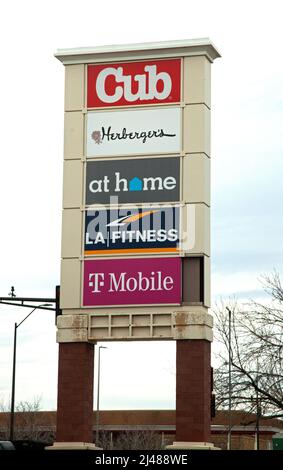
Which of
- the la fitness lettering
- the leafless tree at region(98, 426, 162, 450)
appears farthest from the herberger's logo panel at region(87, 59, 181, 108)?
Result: the leafless tree at region(98, 426, 162, 450)

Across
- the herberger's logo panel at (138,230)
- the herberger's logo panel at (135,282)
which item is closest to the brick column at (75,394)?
the herberger's logo panel at (135,282)

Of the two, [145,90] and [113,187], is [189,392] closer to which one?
[113,187]

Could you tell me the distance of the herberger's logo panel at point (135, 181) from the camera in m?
36.8

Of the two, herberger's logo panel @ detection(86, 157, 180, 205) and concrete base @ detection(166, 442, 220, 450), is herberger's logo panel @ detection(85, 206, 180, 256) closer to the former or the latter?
herberger's logo panel @ detection(86, 157, 180, 205)

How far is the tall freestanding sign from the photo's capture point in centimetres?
3644

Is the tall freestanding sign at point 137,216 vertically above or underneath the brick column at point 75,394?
above

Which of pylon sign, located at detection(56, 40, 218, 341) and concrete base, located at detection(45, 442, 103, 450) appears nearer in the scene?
concrete base, located at detection(45, 442, 103, 450)

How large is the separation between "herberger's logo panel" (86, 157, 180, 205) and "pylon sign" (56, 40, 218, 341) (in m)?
0.03

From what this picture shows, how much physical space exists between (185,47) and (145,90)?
6.03 ft

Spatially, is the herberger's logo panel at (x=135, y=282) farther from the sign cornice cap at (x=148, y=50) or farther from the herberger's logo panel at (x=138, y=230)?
the sign cornice cap at (x=148, y=50)

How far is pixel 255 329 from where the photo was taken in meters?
45.6

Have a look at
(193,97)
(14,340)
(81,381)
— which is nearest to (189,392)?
(81,381)

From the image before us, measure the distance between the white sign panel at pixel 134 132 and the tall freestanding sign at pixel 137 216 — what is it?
0.03m

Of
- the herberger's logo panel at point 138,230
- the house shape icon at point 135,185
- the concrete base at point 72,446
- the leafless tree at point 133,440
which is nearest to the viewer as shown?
the concrete base at point 72,446
